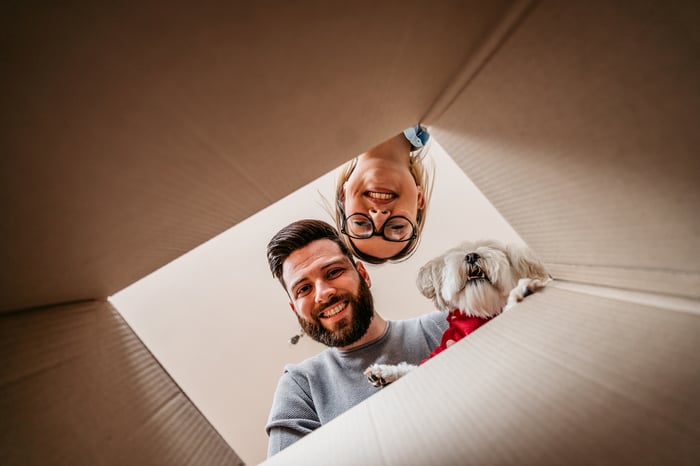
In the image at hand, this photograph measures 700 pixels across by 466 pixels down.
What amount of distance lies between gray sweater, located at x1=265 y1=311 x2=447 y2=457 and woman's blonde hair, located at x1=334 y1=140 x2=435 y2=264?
Answer: 0.26 m

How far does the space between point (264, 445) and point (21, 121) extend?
1.43 metres

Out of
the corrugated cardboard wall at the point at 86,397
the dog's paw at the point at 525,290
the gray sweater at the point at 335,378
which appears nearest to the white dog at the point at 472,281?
the dog's paw at the point at 525,290

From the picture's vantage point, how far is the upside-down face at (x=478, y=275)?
0.83 meters

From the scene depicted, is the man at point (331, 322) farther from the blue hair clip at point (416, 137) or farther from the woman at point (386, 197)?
the blue hair clip at point (416, 137)

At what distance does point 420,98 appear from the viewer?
0.42 meters

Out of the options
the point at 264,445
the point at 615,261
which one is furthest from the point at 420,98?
the point at 264,445

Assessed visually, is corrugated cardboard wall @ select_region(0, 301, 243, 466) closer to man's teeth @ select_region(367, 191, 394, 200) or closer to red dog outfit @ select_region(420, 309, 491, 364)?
red dog outfit @ select_region(420, 309, 491, 364)

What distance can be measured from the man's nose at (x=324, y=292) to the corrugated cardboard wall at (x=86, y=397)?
664 millimetres

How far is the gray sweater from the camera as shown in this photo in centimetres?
99

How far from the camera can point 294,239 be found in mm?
1208

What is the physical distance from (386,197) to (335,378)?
629 millimetres

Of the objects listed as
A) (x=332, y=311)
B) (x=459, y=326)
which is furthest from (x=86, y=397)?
(x=332, y=311)

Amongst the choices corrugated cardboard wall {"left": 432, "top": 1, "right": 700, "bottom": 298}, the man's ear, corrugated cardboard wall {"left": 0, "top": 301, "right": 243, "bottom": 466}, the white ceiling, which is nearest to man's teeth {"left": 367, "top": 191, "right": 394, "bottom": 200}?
the white ceiling

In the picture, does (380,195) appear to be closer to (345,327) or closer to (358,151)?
(345,327)
